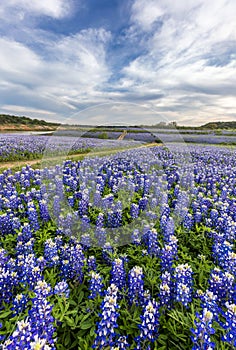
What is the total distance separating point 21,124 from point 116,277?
177ft

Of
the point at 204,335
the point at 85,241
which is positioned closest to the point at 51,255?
the point at 85,241

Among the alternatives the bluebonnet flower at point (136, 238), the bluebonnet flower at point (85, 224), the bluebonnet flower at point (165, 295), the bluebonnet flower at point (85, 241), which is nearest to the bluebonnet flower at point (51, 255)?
the bluebonnet flower at point (85, 241)

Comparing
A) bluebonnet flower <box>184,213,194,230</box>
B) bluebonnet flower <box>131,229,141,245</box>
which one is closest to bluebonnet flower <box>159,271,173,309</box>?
bluebonnet flower <box>131,229,141,245</box>

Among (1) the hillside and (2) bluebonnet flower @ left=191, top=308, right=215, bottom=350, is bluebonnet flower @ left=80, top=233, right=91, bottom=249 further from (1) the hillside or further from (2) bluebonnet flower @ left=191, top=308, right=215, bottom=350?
(1) the hillside

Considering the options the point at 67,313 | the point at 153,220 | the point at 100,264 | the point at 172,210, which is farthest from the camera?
the point at 172,210

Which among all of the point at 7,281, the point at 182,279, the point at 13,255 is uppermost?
the point at 182,279

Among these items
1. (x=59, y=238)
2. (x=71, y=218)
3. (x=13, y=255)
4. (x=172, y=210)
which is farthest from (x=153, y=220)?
(x=13, y=255)

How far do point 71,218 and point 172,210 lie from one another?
6.84 feet

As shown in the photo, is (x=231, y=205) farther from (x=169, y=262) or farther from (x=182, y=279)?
(x=182, y=279)

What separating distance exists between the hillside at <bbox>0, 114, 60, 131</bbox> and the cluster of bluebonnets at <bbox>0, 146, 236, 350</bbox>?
148 ft

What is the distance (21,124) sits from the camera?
5081 cm

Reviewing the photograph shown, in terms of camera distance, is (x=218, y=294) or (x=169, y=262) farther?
(x=169, y=262)

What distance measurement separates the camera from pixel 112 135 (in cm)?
2436

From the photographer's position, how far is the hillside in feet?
153
